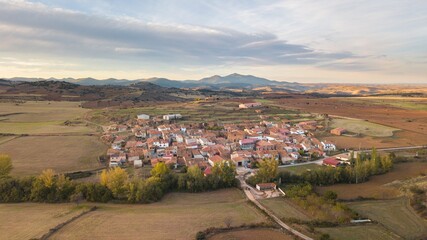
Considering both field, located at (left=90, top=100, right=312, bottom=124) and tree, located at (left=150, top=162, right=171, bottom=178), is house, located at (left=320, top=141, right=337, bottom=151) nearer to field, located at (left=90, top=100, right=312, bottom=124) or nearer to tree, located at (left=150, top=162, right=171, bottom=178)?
tree, located at (left=150, top=162, right=171, bottom=178)

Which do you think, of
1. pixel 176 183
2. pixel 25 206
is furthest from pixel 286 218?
pixel 25 206

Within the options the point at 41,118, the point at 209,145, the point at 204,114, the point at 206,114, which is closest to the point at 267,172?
the point at 209,145

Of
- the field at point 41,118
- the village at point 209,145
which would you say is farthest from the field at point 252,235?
the field at point 41,118

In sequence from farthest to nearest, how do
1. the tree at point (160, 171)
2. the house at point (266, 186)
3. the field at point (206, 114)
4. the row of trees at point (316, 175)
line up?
the field at point (206, 114) < the row of trees at point (316, 175) < the tree at point (160, 171) < the house at point (266, 186)

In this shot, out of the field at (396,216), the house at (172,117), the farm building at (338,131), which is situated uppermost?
the house at (172,117)

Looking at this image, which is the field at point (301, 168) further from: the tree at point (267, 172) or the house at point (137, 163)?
the house at point (137, 163)

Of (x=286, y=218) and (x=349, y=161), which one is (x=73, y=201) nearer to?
(x=286, y=218)

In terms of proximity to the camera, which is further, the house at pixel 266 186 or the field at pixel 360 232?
the house at pixel 266 186
